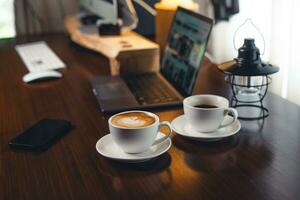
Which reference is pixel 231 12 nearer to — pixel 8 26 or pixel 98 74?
pixel 98 74

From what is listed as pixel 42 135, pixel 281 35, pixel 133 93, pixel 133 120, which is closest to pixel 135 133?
pixel 133 120

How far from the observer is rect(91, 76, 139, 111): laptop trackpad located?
3.58ft

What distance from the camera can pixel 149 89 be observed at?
122 centimetres

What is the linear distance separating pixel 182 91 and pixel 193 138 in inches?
12.1

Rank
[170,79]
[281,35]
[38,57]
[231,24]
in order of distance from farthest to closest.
→ [231,24] → [38,57] → [281,35] → [170,79]

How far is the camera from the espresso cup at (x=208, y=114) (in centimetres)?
84

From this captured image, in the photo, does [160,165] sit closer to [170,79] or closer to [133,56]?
[170,79]

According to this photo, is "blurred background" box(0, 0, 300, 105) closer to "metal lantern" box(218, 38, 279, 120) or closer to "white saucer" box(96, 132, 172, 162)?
"metal lantern" box(218, 38, 279, 120)

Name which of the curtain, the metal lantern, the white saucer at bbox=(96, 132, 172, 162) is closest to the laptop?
the metal lantern

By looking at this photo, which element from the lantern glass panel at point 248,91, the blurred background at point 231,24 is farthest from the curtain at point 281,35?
the lantern glass panel at point 248,91

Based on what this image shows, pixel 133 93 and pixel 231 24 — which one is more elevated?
pixel 231 24

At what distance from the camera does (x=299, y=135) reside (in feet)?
2.89

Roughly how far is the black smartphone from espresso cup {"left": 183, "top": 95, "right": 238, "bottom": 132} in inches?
11.8

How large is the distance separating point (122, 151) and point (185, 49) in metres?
0.46
